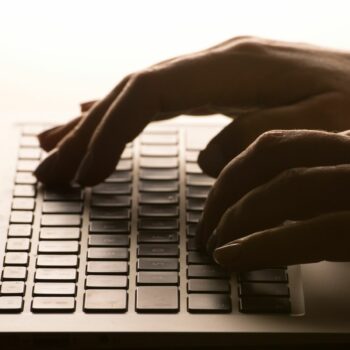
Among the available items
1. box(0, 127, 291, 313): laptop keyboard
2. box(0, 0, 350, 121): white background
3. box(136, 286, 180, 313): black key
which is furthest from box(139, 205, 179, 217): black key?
box(0, 0, 350, 121): white background

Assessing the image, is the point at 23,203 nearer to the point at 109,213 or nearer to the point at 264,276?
the point at 109,213

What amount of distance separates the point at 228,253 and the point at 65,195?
0.70ft

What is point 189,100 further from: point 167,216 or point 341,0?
point 341,0

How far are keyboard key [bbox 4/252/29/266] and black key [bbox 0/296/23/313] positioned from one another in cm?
4

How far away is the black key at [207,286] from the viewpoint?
768 millimetres

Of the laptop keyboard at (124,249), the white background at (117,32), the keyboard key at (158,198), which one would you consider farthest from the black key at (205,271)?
the white background at (117,32)

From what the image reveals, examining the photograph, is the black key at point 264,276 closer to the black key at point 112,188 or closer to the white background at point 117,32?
the black key at point 112,188

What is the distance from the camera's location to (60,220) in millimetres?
840

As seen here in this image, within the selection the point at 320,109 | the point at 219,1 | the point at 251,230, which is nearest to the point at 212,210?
the point at 251,230

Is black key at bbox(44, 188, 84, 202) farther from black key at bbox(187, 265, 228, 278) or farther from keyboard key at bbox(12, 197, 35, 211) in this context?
black key at bbox(187, 265, 228, 278)

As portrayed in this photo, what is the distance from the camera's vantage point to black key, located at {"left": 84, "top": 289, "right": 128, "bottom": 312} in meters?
0.74

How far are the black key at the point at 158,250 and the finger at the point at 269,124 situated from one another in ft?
0.30

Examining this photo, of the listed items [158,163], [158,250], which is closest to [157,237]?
[158,250]

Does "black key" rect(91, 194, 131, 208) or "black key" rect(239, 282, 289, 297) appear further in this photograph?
"black key" rect(91, 194, 131, 208)
